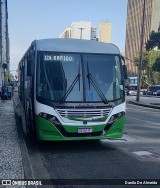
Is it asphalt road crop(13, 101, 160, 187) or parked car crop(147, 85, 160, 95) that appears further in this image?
parked car crop(147, 85, 160, 95)

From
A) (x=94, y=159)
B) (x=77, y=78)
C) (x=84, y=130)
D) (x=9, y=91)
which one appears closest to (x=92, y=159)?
(x=94, y=159)

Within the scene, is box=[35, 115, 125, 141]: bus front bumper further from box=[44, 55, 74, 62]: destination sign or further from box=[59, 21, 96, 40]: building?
box=[59, 21, 96, 40]: building

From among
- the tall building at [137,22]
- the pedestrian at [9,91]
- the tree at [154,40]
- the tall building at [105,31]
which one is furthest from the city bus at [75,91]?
the tall building at [105,31]

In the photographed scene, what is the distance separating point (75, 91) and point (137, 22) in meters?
131

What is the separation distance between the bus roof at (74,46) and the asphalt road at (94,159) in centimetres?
263

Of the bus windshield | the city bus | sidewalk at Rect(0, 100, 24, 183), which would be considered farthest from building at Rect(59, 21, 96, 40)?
the bus windshield

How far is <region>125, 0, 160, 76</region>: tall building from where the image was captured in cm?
13062

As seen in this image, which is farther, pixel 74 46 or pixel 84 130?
pixel 74 46

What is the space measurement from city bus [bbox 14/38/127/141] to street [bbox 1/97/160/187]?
471 millimetres

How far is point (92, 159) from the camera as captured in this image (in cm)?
828

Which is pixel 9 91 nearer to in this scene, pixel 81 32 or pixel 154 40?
pixel 81 32

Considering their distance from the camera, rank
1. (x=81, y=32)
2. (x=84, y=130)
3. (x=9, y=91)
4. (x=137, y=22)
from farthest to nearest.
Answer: (x=137, y=22) → (x=81, y=32) → (x=9, y=91) → (x=84, y=130)

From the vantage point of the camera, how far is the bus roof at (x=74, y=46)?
9672 millimetres

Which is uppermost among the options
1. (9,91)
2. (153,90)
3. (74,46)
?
Result: (74,46)
